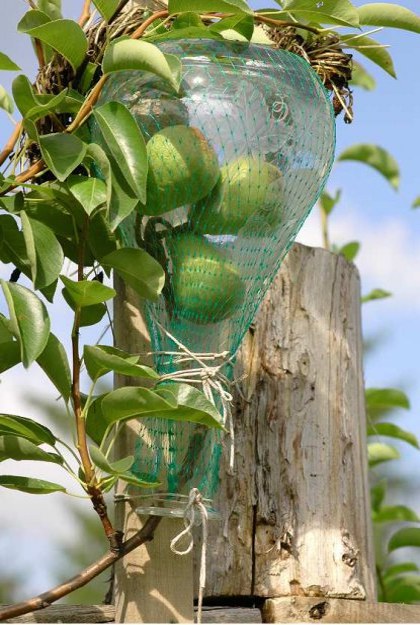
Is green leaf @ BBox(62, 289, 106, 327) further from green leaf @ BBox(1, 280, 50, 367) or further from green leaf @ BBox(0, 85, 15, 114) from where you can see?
green leaf @ BBox(0, 85, 15, 114)

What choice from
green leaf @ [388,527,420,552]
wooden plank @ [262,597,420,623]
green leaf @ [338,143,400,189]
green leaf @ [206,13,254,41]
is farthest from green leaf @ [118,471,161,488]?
green leaf @ [338,143,400,189]

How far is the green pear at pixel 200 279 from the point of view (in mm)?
1107

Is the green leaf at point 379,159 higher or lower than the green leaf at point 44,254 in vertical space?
higher

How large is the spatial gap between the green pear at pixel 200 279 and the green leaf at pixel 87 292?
0.28ft

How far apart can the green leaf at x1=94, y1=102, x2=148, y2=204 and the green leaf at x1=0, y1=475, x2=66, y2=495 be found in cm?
31

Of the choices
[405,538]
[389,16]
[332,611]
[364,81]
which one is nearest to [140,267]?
[389,16]

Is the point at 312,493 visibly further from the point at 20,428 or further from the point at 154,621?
the point at 20,428

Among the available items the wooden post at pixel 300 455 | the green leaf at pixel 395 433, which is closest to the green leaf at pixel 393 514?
the green leaf at pixel 395 433

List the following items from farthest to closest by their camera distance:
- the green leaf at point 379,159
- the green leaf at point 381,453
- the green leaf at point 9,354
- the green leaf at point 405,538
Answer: the green leaf at point 379,159
the green leaf at point 381,453
the green leaf at point 405,538
the green leaf at point 9,354

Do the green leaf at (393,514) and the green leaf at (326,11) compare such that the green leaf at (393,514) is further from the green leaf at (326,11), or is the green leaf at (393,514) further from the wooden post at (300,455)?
the green leaf at (326,11)

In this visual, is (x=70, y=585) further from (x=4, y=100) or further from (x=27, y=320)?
(x=4, y=100)

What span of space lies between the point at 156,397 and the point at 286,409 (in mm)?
477

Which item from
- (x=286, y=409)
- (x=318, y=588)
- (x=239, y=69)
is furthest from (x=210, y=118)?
(x=318, y=588)

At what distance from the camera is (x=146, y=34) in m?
1.20
